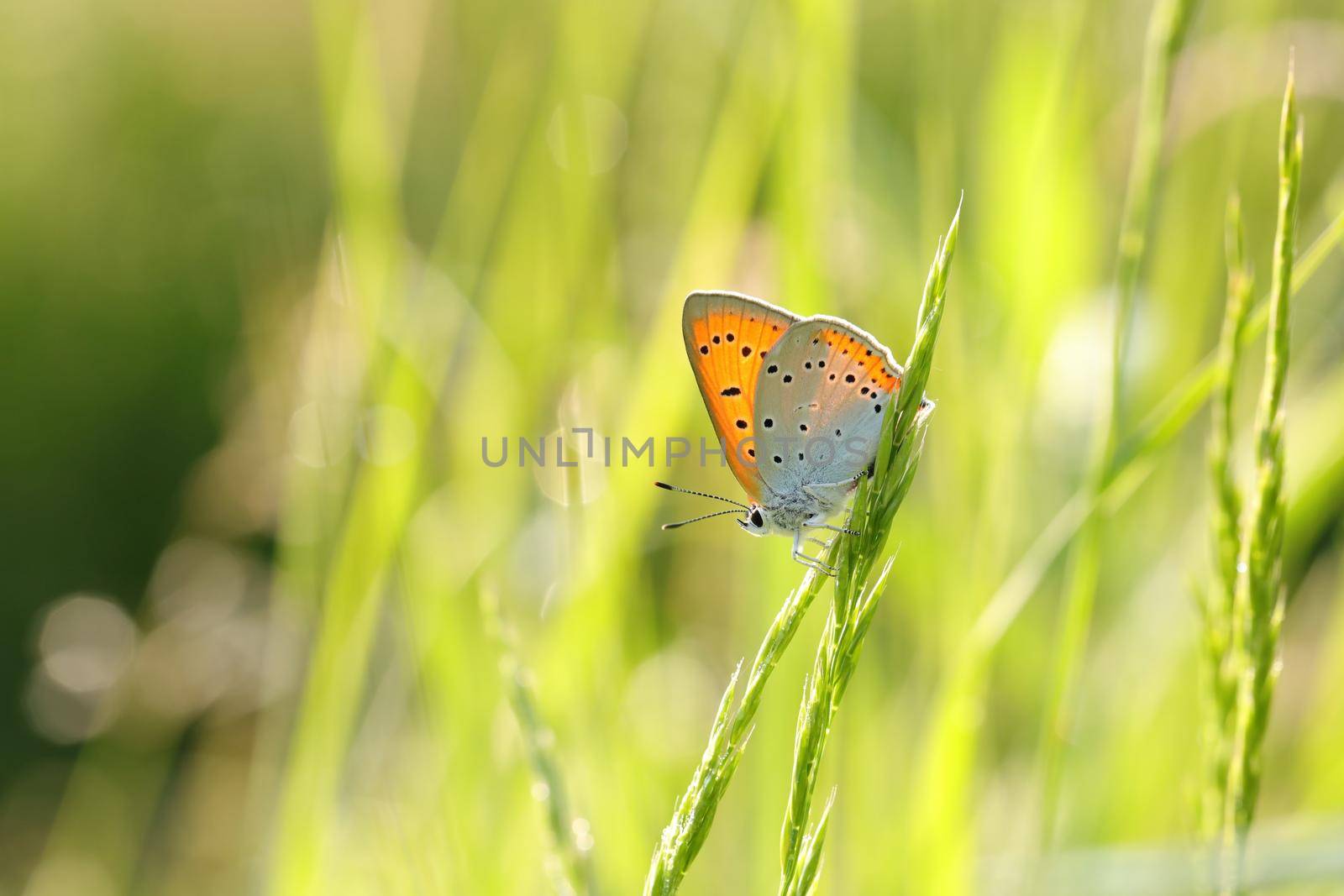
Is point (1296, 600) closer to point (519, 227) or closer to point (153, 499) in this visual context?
point (519, 227)

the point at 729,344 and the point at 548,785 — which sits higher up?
the point at 729,344

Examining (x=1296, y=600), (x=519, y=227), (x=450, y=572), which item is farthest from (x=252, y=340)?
(x=1296, y=600)

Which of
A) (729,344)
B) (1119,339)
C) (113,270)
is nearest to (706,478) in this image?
(729,344)

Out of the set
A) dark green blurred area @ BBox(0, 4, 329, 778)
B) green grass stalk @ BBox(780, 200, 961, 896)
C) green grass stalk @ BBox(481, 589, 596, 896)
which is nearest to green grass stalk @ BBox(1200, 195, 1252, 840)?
green grass stalk @ BBox(780, 200, 961, 896)

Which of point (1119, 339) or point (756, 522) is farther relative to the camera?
point (756, 522)

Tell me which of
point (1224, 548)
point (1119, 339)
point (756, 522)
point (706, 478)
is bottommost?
point (706, 478)

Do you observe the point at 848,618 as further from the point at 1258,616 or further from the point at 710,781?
the point at 1258,616

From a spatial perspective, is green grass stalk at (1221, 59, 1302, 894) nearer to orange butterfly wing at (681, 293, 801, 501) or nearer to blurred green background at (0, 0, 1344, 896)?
blurred green background at (0, 0, 1344, 896)
